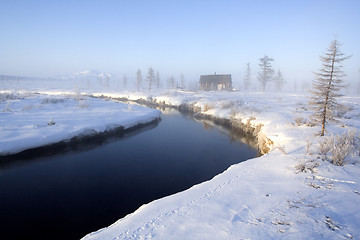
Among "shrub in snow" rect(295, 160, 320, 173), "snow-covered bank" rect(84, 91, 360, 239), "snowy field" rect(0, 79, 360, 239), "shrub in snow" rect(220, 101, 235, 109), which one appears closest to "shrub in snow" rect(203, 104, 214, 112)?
"shrub in snow" rect(220, 101, 235, 109)

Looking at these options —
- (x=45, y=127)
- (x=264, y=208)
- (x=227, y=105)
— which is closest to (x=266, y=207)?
(x=264, y=208)

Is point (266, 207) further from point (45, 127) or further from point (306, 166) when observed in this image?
point (45, 127)

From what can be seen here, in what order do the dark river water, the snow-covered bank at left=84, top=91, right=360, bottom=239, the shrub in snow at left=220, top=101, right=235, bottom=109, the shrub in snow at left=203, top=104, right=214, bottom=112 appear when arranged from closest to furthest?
the snow-covered bank at left=84, top=91, right=360, bottom=239 → the dark river water → the shrub in snow at left=220, top=101, right=235, bottom=109 → the shrub in snow at left=203, top=104, right=214, bottom=112

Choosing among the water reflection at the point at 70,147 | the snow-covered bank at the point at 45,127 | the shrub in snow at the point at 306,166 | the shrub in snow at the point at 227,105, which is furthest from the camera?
the shrub in snow at the point at 227,105

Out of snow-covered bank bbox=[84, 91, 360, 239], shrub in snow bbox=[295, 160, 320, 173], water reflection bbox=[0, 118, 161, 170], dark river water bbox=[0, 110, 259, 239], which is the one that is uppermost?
shrub in snow bbox=[295, 160, 320, 173]

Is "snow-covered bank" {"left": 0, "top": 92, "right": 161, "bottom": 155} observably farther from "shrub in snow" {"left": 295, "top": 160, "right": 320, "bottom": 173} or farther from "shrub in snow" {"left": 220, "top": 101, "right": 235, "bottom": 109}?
"shrub in snow" {"left": 295, "top": 160, "right": 320, "bottom": 173}

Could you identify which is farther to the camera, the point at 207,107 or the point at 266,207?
the point at 207,107

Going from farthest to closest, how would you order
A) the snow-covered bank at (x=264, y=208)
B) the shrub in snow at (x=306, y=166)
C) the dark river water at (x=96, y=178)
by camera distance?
the dark river water at (x=96, y=178), the shrub in snow at (x=306, y=166), the snow-covered bank at (x=264, y=208)

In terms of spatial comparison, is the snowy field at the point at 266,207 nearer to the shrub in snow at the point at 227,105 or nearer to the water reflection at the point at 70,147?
the water reflection at the point at 70,147

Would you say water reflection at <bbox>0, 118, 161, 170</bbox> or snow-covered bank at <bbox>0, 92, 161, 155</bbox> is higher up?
snow-covered bank at <bbox>0, 92, 161, 155</bbox>

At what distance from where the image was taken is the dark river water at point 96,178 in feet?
25.9

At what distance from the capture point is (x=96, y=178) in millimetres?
11258

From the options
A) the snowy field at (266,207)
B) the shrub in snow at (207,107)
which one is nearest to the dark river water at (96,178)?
the snowy field at (266,207)

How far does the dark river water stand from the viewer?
790cm
